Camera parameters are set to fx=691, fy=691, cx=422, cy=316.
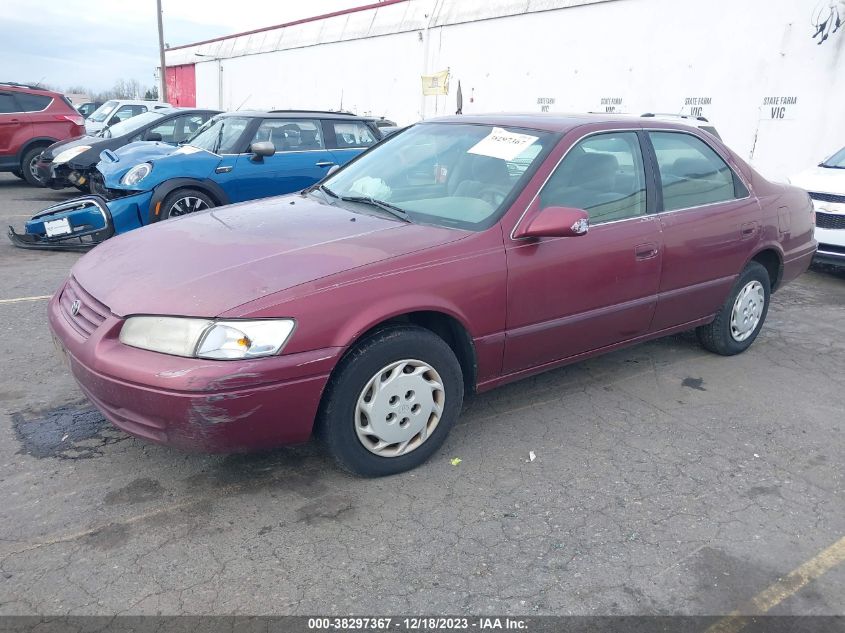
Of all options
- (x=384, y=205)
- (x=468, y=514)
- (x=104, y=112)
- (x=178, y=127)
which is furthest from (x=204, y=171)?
(x=104, y=112)

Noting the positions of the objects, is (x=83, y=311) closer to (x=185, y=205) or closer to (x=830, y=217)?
(x=185, y=205)

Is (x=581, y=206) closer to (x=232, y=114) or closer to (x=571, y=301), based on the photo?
(x=571, y=301)

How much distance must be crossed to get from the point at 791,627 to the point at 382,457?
1.69m

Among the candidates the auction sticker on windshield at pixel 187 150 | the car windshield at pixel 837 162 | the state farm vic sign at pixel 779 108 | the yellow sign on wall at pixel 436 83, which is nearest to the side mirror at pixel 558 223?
the auction sticker on windshield at pixel 187 150

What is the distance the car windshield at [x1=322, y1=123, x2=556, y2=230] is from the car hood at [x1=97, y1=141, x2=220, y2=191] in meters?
3.62

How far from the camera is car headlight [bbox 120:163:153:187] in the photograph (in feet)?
23.4

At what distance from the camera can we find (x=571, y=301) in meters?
3.63

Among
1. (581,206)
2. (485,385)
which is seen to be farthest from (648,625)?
(581,206)

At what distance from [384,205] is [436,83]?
16.1 metres

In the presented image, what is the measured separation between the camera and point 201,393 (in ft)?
8.54

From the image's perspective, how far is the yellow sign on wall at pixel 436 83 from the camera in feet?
60.2

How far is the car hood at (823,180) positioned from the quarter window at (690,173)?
370 centimetres

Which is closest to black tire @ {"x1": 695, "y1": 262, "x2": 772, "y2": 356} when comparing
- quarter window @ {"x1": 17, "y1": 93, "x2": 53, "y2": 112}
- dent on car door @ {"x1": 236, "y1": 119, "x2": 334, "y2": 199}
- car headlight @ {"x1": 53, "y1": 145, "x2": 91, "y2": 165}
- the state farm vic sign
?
dent on car door @ {"x1": 236, "y1": 119, "x2": 334, "y2": 199}

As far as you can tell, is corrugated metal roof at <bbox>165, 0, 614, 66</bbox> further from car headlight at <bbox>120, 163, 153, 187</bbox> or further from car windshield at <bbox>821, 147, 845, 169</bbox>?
car headlight at <bbox>120, 163, 153, 187</bbox>
